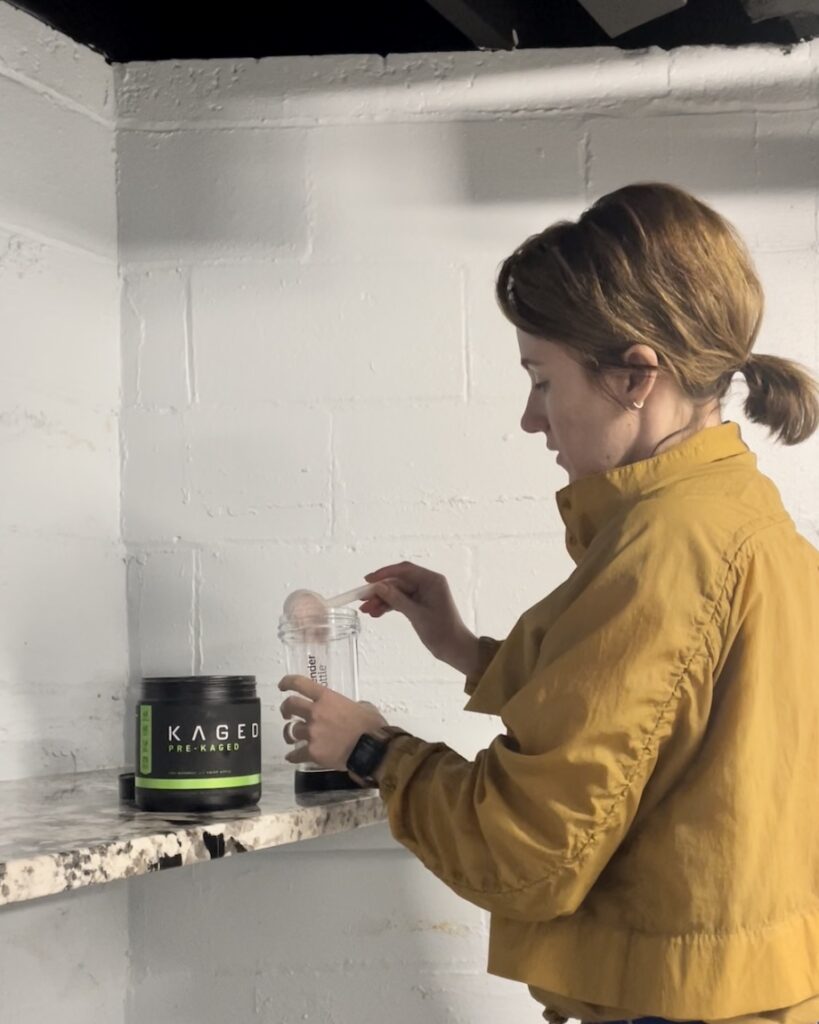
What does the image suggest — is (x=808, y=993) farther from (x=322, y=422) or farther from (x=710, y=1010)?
(x=322, y=422)

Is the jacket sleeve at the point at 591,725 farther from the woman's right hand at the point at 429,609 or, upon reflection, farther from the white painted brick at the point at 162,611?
the white painted brick at the point at 162,611

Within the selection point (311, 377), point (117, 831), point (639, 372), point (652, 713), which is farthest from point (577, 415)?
point (311, 377)

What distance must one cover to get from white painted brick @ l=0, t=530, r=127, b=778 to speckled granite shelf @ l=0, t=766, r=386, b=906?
0.12 meters

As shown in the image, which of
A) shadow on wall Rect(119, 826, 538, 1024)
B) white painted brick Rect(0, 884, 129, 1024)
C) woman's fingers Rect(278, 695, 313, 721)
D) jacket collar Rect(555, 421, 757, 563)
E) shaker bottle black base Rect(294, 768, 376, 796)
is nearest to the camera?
jacket collar Rect(555, 421, 757, 563)

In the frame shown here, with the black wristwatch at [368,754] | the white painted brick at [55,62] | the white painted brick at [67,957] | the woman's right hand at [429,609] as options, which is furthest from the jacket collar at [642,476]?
the white painted brick at [55,62]

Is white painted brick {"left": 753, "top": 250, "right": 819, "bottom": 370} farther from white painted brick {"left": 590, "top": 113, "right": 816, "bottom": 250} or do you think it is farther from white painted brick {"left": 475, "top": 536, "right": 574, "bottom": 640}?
white painted brick {"left": 475, "top": 536, "right": 574, "bottom": 640}

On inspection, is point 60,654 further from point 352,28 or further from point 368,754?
point 352,28

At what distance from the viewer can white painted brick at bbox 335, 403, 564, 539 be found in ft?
5.27

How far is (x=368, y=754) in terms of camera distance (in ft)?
3.53

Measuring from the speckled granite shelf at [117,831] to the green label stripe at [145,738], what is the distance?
46 mm

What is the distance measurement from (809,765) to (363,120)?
1045 millimetres

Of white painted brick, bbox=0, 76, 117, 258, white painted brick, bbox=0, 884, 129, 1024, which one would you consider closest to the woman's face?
white painted brick, bbox=0, 76, 117, 258

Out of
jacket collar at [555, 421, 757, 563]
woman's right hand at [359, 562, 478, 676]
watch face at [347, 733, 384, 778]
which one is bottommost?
watch face at [347, 733, 384, 778]

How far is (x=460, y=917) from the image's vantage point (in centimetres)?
158
